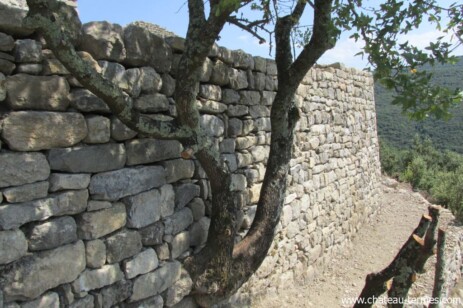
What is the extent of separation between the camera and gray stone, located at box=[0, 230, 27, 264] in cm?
202

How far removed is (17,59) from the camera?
6.94 ft

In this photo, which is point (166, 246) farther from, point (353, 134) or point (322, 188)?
point (353, 134)

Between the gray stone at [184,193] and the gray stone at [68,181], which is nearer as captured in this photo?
the gray stone at [68,181]

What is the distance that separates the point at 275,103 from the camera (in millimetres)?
3658

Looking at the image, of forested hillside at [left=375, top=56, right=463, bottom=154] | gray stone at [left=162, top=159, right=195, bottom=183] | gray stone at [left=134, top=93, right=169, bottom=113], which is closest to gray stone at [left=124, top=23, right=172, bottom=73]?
gray stone at [left=134, top=93, right=169, bottom=113]

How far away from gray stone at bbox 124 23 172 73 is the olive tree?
22 cm

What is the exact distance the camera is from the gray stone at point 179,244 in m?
3.05

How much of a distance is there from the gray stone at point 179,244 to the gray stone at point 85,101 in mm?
1100

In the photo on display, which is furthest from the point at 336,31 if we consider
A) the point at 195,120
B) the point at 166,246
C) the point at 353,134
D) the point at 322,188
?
the point at 353,134

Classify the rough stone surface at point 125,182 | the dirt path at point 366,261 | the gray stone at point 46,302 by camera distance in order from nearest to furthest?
1. the gray stone at point 46,302
2. the rough stone surface at point 125,182
3. the dirt path at point 366,261

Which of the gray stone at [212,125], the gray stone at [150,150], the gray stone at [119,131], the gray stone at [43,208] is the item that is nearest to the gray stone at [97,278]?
the gray stone at [43,208]

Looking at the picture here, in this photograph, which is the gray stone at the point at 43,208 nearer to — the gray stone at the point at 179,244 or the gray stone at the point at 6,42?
the gray stone at the point at 6,42

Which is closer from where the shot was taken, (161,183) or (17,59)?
(17,59)

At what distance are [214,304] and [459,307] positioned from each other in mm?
4112
